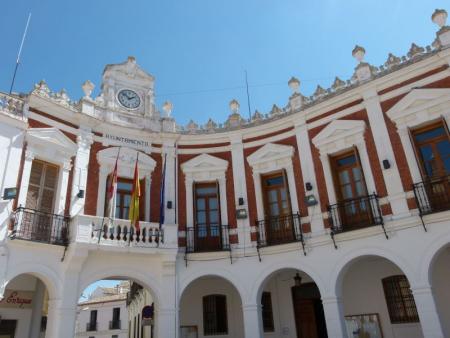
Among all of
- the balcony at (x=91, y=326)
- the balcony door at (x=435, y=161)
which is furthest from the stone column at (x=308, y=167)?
the balcony at (x=91, y=326)

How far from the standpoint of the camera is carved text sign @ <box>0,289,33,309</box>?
1202 cm

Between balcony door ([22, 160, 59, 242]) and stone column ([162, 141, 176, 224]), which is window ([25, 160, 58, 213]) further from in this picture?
stone column ([162, 141, 176, 224])

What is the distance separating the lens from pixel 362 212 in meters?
11.5

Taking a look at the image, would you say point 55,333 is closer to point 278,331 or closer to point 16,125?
point 16,125

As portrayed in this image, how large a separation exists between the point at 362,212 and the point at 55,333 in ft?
28.7

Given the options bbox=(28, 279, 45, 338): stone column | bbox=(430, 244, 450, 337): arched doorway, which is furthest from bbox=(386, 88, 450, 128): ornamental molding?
bbox=(28, 279, 45, 338): stone column

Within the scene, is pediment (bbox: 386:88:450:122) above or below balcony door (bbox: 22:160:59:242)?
above

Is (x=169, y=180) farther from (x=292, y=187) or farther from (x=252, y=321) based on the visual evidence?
(x=252, y=321)

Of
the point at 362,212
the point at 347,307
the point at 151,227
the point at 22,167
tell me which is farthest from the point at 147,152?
the point at 347,307

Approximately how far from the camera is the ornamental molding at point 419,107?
11.0 meters

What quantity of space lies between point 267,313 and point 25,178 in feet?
28.5

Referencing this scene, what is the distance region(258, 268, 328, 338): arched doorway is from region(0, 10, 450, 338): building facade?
0.14 ft

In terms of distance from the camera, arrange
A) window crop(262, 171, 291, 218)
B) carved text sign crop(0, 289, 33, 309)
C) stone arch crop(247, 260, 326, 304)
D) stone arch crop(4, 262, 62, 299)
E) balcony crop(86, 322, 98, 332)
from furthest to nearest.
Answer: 1. balcony crop(86, 322, 98, 332)
2. window crop(262, 171, 291, 218)
3. carved text sign crop(0, 289, 33, 309)
4. stone arch crop(247, 260, 326, 304)
5. stone arch crop(4, 262, 62, 299)

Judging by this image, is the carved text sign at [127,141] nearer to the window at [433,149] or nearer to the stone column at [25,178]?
the stone column at [25,178]
